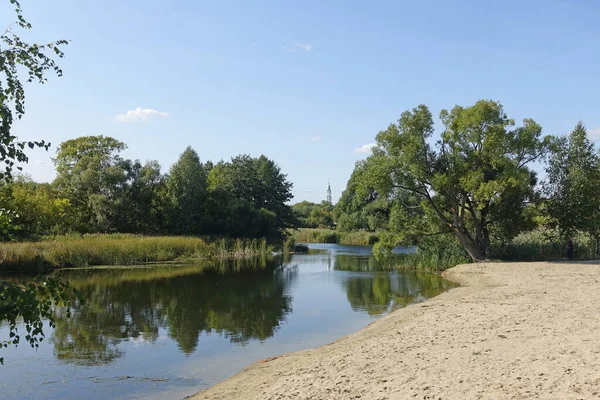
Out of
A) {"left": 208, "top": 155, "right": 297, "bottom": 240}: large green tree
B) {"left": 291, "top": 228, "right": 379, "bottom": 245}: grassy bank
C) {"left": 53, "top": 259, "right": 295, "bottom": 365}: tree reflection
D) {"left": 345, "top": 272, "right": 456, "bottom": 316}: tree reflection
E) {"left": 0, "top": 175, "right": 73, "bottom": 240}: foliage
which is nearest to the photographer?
{"left": 53, "top": 259, "right": 295, "bottom": 365}: tree reflection

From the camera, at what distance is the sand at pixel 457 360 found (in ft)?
21.3

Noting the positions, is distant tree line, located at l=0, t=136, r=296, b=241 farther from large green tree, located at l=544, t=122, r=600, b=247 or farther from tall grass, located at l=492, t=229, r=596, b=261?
large green tree, located at l=544, t=122, r=600, b=247

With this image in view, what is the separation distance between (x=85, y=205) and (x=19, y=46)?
1705 inches

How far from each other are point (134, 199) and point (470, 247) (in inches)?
1203

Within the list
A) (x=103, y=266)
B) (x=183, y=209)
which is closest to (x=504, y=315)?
(x=103, y=266)

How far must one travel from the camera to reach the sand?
21.3ft

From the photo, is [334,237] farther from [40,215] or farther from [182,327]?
[182,327]

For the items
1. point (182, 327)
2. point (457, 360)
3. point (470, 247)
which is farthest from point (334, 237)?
point (457, 360)

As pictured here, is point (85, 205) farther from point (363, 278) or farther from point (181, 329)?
point (181, 329)

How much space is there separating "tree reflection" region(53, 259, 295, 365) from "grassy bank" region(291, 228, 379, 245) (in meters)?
41.2

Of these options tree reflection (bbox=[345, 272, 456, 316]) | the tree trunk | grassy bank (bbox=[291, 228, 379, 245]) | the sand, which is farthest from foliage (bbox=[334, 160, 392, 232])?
the sand

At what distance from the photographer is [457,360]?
7918 mm

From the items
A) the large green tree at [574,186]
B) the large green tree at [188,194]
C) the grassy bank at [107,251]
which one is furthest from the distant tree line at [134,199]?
the large green tree at [574,186]

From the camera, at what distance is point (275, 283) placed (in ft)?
84.1
